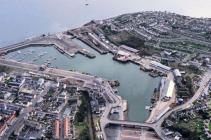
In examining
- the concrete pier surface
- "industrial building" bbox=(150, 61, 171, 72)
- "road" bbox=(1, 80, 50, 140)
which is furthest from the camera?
the concrete pier surface

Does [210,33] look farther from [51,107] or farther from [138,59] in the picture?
[51,107]

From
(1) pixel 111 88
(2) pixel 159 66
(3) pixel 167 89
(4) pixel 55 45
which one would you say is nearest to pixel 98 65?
(1) pixel 111 88

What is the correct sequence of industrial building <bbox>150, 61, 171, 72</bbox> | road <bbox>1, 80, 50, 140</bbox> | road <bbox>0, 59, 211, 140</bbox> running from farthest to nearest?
industrial building <bbox>150, 61, 171, 72</bbox> < road <bbox>0, 59, 211, 140</bbox> < road <bbox>1, 80, 50, 140</bbox>

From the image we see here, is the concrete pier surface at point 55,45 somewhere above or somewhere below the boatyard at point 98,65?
above

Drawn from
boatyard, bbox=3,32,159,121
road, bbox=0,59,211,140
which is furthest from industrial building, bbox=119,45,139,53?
road, bbox=0,59,211,140

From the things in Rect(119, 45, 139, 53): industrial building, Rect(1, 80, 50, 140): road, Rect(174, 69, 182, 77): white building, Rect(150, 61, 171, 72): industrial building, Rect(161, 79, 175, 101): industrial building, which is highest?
Rect(119, 45, 139, 53): industrial building

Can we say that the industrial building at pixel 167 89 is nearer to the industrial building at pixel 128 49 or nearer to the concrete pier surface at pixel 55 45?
the industrial building at pixel 128 49

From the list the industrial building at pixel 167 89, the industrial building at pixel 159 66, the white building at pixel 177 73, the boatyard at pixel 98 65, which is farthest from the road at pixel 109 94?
the industrial building at pixel 159 66

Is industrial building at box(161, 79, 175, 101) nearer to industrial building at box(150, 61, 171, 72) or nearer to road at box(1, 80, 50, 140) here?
industrial building at box(150, 61, 171, 72)

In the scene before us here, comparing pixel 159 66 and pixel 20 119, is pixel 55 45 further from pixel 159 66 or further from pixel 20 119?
pixel 20 119

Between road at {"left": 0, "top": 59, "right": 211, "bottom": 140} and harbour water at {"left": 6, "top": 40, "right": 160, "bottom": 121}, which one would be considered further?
harbour water at {"left": 6, "top": 40, "right": 160, "bottom": 121}

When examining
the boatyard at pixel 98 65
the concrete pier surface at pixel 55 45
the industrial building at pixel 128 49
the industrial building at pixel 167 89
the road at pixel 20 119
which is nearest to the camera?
the road at pixel 20 119

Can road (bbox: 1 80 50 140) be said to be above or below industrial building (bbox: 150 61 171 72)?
below
